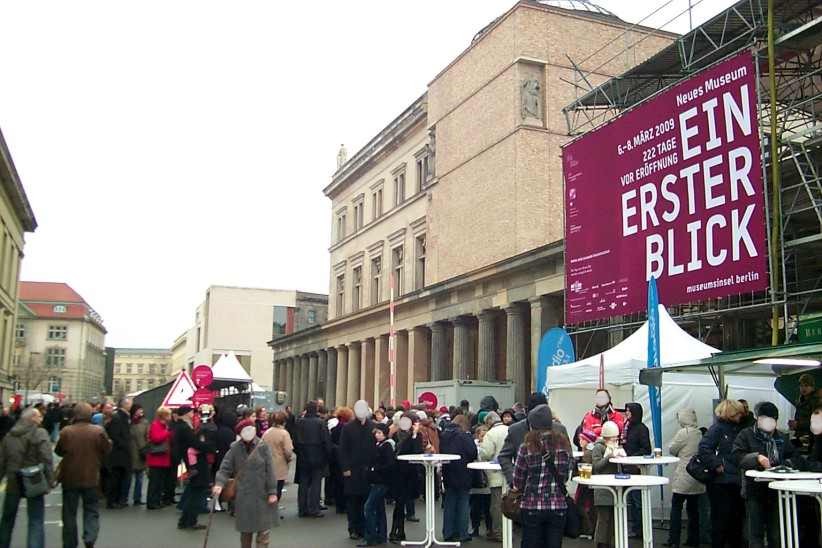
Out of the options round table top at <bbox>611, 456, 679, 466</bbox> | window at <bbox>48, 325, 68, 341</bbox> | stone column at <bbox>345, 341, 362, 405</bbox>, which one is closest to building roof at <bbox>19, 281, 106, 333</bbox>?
window at <bbox>48, 325, 68, 341</bbox>

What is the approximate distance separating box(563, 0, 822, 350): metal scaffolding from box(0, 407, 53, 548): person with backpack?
43.5ft

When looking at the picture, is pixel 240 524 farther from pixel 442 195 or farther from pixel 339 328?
pixel 339 328

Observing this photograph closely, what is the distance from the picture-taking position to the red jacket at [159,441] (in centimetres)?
1559

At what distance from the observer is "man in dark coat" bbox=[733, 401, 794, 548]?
30.5 feet

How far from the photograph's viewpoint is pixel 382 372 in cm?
4522

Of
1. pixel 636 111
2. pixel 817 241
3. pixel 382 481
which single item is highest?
pixel 636 111

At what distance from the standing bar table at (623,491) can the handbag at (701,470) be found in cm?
93

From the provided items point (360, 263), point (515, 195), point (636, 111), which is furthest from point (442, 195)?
point (636, 111)

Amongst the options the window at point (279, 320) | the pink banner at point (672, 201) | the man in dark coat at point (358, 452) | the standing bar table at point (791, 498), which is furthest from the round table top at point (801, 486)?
the window at point (279, 320)

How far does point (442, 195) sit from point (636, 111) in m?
19.4

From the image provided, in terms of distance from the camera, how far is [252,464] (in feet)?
31.1

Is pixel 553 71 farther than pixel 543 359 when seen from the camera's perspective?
Yes

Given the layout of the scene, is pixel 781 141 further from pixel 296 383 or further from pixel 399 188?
pixel 296 383

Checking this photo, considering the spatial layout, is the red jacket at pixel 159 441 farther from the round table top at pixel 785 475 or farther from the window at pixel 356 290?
the window at pixel 356 290
